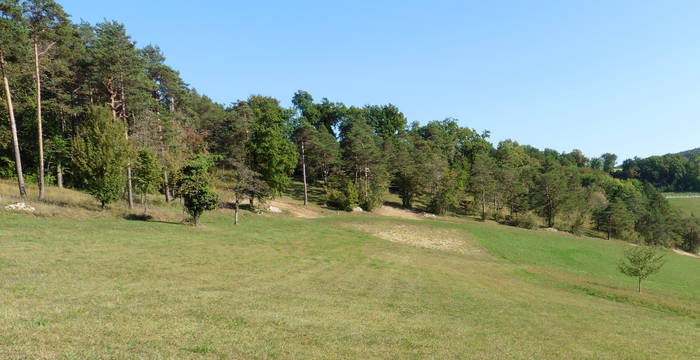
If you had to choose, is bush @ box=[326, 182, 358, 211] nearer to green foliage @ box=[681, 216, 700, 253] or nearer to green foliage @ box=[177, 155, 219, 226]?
green foliage @ box=[177, 155, 219, 226]

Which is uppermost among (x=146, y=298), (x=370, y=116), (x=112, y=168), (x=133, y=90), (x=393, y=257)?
(x=370, y=116)

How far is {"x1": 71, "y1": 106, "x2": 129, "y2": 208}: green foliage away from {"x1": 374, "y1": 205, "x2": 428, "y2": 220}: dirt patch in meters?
51.4

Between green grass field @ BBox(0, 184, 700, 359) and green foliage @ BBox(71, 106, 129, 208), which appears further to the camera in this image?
green foliage @ BBox(71, 106, 129, 208)

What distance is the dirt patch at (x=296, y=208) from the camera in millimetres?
61188

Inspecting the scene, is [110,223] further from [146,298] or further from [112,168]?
[146,298]

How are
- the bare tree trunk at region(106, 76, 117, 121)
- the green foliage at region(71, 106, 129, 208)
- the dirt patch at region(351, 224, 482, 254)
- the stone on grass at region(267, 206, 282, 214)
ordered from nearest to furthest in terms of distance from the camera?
the green foliage at region(71, 106, 129, 208) < the bare tree trunk at region(106, 76, 117, 121) < the dirt patch at region(351, 224, 482, 254) < the stone on grass at region(267, 206, 282, 214)

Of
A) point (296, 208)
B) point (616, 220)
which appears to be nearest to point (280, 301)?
point (296, 208)

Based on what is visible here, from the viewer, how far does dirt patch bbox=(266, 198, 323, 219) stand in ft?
201

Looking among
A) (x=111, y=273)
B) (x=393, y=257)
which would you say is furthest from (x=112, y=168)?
(x=393, y=257)

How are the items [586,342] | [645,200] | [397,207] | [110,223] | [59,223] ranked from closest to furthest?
[586,342], [59,223], [110,223], [397,207], [645,200]

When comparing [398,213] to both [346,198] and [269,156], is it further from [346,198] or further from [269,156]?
[269,156]

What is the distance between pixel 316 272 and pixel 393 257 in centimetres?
1278

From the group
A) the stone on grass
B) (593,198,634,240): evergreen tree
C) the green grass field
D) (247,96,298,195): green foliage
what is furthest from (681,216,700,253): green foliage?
(247,96,298,195): green foliage

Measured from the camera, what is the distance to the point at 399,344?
12.2 m
